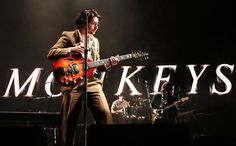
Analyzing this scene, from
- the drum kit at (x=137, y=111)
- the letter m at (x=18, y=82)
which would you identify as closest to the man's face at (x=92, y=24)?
the drum kit at (x=137, y=111)

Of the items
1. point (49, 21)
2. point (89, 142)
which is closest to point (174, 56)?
point (49, 21)

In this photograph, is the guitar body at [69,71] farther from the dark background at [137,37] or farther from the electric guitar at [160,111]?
the dark background at [137,37]

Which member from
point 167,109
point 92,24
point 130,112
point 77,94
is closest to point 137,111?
point 130,112

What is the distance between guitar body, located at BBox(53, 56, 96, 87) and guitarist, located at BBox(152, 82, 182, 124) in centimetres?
400

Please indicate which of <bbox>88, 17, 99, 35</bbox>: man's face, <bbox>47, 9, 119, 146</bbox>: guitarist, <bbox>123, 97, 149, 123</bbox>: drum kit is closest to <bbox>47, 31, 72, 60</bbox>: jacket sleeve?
<bbox>47, 9, 119, 146</bbox>: guitarist

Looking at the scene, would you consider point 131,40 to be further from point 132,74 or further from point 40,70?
point 40,70

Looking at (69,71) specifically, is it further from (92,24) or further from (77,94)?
(92,24)

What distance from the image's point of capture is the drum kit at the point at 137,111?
974 centimetres

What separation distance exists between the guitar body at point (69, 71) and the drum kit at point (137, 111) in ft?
14.9

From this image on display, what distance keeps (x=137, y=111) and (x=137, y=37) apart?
2.42 meters

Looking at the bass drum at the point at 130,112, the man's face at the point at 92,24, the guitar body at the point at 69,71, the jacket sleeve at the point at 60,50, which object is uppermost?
the man's face at the point at 92,24

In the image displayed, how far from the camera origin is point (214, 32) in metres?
10.9

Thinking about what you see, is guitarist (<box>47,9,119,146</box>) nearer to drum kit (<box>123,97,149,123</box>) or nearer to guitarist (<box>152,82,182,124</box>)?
guitarist (<box>152,82,182,124</box>)

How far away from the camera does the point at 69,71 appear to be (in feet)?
17.7
